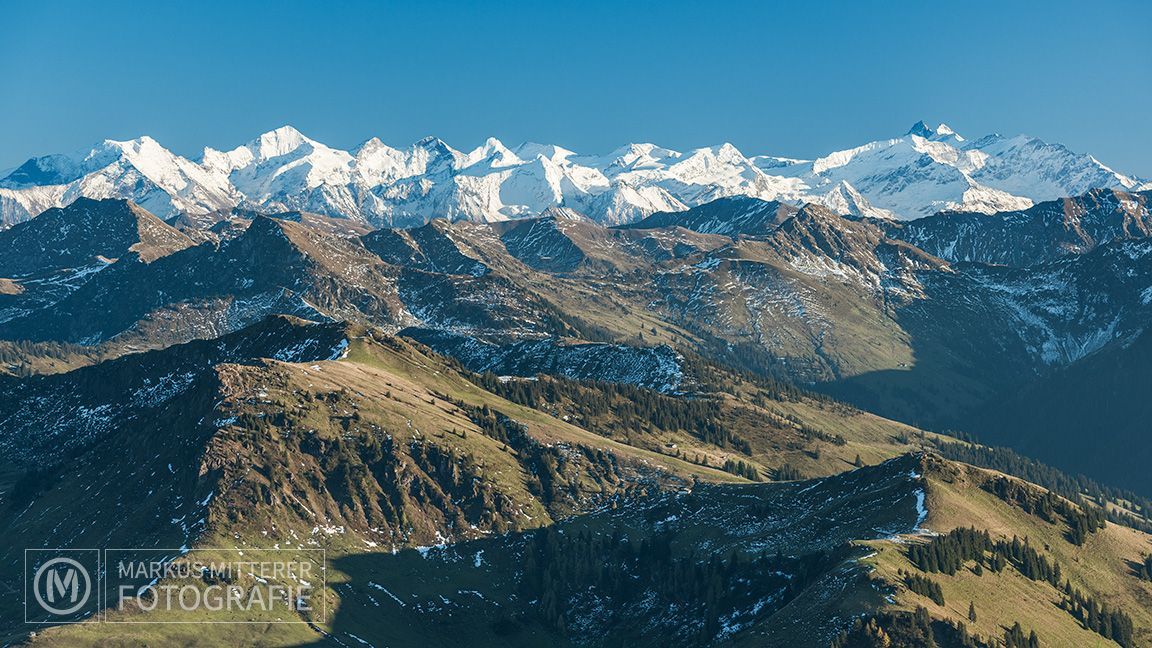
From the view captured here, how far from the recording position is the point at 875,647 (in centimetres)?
19900

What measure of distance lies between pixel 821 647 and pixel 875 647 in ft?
28.8

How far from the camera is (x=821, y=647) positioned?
19988 cm
